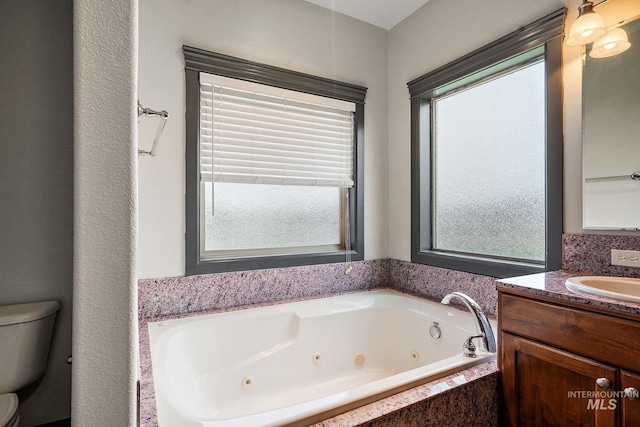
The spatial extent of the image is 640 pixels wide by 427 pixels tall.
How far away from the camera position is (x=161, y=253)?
6.14 feet

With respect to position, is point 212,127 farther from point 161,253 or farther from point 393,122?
point 393,122

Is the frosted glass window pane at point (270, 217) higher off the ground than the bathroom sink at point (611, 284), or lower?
higher

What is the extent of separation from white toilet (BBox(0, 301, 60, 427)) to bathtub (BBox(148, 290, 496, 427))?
0.44 m

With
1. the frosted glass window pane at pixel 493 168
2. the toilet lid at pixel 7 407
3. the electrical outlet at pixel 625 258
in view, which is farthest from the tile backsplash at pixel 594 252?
the toilet lid at pixel 7 407

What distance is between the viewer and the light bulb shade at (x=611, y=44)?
138 cm

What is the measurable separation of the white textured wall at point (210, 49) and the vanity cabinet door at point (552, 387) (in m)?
1.40

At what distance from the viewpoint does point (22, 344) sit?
1.35 m

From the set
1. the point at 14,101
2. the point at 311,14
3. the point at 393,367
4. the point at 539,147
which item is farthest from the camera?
the point at 311,14

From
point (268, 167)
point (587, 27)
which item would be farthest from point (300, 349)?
point (587, 27)

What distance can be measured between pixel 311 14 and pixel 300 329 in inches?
85.4

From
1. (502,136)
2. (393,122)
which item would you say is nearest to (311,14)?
(393,122)

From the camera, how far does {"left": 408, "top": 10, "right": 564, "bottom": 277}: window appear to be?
1.63 meters

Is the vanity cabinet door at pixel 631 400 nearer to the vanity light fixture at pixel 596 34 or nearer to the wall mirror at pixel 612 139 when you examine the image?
the wall mirror at pixel 612 139

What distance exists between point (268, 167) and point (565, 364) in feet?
5.98
